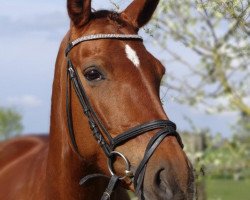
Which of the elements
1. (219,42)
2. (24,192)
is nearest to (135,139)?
(24,192)

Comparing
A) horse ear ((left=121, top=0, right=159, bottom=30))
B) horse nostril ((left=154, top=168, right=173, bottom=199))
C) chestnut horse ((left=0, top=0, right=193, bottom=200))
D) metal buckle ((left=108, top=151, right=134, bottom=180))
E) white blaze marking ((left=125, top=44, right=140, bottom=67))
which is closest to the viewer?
horse nostril ((left=154, top=168, right=173, bottom=199))

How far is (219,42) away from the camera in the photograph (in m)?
7.73

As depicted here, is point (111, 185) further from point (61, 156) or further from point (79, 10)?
point (79, 10)

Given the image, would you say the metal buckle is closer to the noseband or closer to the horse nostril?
the noseband

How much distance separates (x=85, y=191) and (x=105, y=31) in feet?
3.21

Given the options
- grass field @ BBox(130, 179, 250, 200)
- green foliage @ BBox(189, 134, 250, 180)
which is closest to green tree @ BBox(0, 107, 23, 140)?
grass field @ BBox(130, 179, 250, 200)

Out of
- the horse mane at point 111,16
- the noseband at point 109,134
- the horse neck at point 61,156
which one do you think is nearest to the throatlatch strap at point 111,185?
the noseband at point 109,134

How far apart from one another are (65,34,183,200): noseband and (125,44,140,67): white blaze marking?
0.38 ft

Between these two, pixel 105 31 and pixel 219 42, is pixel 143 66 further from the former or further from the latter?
pixel 219 42

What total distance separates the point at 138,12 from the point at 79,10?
42cm

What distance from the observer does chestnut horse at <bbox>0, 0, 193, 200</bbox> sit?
320 centimetres

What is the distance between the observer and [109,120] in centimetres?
344

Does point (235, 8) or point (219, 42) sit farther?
point (219, 42)

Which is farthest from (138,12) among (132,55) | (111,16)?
(132,55)
